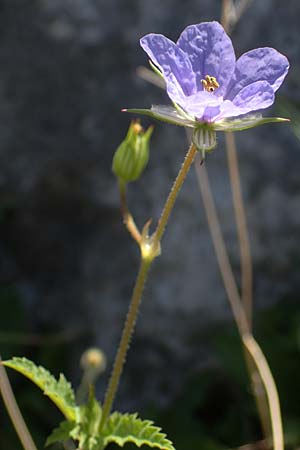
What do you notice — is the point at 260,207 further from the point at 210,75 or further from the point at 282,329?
the point at 210,75

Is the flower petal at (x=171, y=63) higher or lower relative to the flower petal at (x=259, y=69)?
higher

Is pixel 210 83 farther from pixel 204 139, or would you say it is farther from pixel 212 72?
pixel 204 139

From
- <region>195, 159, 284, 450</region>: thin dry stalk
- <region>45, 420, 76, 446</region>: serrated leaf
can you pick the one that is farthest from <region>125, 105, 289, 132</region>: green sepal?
<region>195, 159, 284, 450</region>: thin dry stalk

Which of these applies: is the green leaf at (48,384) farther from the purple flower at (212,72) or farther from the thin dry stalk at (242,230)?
the thin dry stalk at (242,230)

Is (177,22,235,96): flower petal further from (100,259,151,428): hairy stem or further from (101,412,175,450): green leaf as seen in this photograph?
(101,412,175,450): green leaf

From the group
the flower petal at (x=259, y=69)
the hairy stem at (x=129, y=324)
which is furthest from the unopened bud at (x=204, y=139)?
the hairy stem at (x=129, y=324)

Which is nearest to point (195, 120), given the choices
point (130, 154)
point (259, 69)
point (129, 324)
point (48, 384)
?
point (259, 69)

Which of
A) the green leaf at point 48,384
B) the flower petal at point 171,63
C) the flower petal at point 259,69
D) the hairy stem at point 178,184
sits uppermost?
the flower petal at point 171,63
